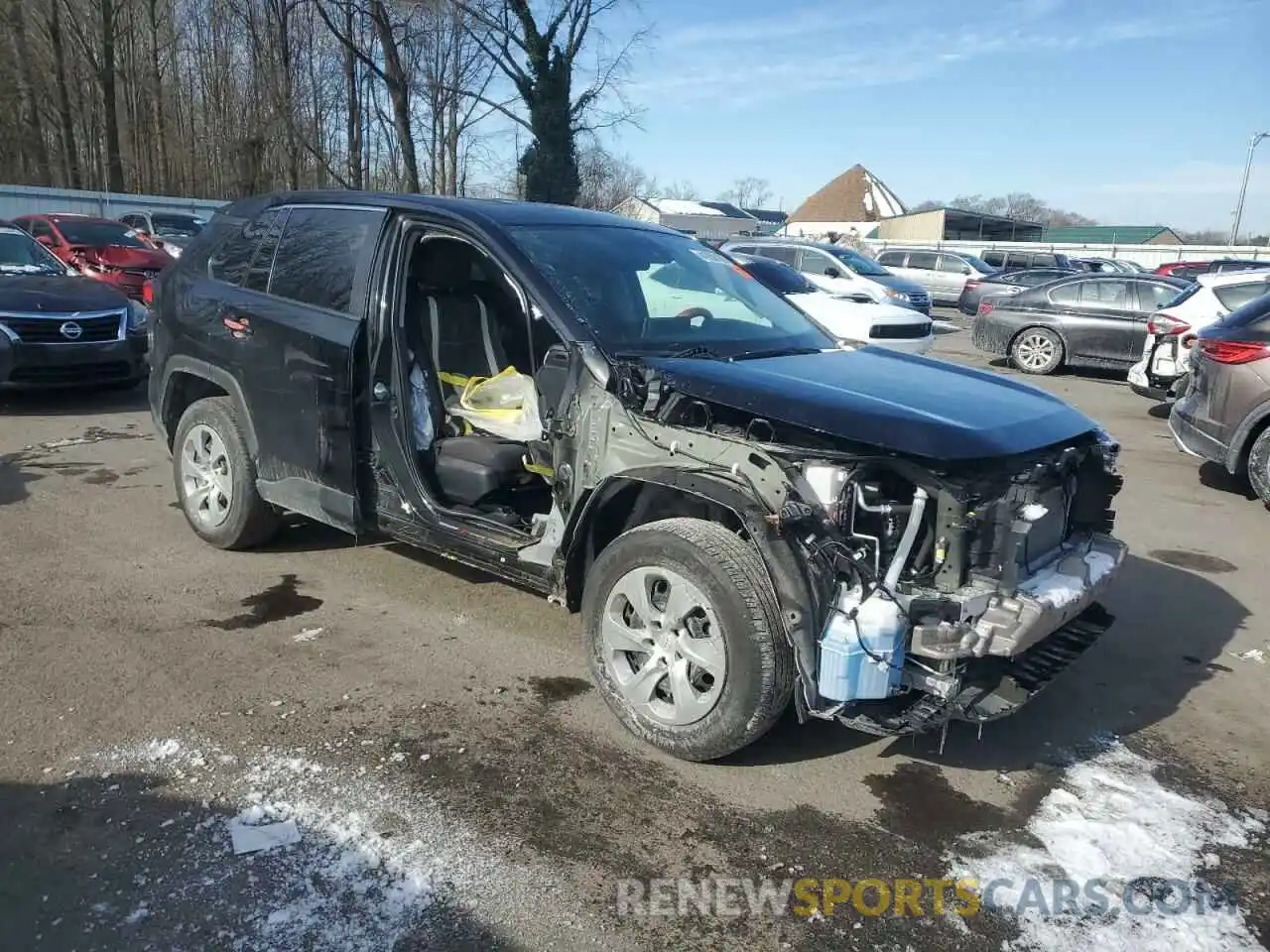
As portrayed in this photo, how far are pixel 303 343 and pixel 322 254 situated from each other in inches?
19.8

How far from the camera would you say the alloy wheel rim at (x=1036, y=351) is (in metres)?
14.5

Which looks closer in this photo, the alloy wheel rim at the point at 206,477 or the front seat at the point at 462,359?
the front seat at the point at 462,359

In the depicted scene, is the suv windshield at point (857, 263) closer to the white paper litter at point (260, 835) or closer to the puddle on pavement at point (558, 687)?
the puddle on pavement at point (558, 687)

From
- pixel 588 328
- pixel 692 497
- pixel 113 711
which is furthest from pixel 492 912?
pixel 588 328

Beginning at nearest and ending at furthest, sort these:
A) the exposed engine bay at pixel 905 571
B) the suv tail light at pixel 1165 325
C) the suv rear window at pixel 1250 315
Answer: the exposed engine bay at pixel 905 571, the suv rear window at pixel 1250 315, the suv tail light at pixel 1165 325

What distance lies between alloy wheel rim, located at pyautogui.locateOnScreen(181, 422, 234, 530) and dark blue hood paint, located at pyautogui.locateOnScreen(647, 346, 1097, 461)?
277 centimetres

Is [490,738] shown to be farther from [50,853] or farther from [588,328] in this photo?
[588,328]

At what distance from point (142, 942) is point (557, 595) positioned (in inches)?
72.5

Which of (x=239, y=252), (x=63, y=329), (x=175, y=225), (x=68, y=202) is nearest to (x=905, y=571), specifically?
(x=239, y=252)

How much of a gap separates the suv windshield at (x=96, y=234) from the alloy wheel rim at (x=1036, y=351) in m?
14.6

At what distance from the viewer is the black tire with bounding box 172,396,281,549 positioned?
16.4ft

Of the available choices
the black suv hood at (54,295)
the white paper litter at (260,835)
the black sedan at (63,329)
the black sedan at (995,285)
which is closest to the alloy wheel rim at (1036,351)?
the black sedan at (995,285)

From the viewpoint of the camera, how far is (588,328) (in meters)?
3.83

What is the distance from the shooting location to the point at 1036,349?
1461cm
